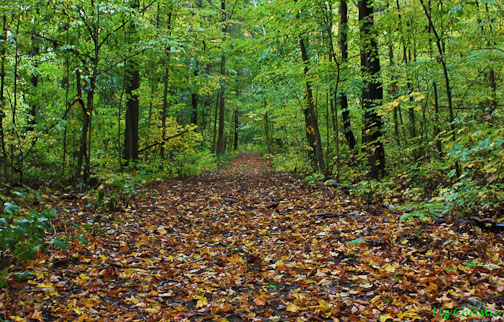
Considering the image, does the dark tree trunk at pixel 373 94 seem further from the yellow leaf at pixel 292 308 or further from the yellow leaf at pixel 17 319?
the yellow leaf at pixel 17 319

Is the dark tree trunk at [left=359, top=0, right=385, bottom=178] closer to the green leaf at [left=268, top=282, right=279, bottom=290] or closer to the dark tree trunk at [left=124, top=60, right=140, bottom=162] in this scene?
the green leaf at [left=268, top=282, right=279, bottom=290]

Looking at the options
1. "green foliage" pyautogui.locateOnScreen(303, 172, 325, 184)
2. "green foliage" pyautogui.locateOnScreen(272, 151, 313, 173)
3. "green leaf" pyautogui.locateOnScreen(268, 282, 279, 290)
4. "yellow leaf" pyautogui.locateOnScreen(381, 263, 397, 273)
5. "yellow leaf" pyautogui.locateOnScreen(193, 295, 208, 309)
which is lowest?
"yellow leaf" pyautogui.locateOnScreen(193, 295, 208, 309)

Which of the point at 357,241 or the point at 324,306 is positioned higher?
the point at 357,241

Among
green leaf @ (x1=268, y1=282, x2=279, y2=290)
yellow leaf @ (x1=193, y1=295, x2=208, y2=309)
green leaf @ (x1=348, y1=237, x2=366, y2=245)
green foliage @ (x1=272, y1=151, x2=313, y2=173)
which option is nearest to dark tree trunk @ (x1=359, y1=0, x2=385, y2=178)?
green leaf @ (x1=348, y1=237, x2=366, y2=245)

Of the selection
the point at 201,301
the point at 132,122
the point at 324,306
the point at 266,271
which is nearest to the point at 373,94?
the point at 266,271

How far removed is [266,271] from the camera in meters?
4.21

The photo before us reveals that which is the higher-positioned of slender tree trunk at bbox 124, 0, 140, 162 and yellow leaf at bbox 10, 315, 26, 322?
slender tree trunk at bbox 124, 0, 140, 162

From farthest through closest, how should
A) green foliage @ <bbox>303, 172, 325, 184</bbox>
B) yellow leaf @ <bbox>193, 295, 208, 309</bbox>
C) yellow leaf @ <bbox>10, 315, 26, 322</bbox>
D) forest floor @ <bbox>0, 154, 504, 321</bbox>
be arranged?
green foliage @ <bbox>303, 172, 325, 184</bbox> < yellow leaf @ <bbox>193, 295, 208, 309</bbox> < forest floor @ <bbox>0, 154, 504, 321</bbox> < yellow leaf @ <bbox>10, 315, 26, 322</bbox>

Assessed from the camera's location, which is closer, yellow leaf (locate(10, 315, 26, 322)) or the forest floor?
yellow leaf (locate(10, 315, 26, 322))

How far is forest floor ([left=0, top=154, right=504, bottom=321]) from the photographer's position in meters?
3.04

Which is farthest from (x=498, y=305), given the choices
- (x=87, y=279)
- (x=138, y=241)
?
(x=138, y=241)

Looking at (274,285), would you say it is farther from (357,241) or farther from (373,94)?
(373,94)

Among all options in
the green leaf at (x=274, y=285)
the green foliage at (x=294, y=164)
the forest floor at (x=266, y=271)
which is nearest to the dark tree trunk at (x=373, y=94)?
the forest floor at (x=266, y=271)

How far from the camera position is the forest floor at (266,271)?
304cm
